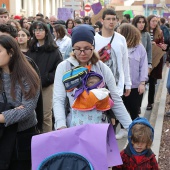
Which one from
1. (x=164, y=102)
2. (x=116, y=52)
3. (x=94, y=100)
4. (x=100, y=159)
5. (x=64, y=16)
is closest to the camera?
(x=100, y=159)

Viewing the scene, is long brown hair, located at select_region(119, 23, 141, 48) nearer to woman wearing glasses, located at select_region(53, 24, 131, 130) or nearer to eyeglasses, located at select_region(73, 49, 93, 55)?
woman wearing glasses, located at select_region(53, 24, 131, 130)

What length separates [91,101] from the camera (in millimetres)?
3404

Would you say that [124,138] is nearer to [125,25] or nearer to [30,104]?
[125,25]

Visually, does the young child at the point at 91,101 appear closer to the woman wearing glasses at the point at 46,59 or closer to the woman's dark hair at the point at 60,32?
the woman wearing glasses at the point at 46,59

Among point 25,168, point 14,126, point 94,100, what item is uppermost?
point 94,100

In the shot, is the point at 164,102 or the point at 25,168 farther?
the point at 164,102

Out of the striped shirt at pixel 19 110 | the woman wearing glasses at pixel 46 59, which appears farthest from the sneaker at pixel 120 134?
the striped shirt at pixel 19 110

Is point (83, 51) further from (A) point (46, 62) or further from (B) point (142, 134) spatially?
(A) point (46, 62)

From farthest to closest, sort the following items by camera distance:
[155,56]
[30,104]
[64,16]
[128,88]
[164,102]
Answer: [64,16] < [164,102] < [155,56] < [128,88] < [30,104]

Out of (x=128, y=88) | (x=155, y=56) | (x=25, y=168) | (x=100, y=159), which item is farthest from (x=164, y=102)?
(x=100, y=159)

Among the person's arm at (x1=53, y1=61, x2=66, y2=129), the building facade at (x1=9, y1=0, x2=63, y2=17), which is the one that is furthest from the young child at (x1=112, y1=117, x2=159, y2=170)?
the building facade at (x1=9, y1=0, x2=63, y2=17)

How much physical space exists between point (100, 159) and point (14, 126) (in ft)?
3.75

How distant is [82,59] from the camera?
3592 millimetres

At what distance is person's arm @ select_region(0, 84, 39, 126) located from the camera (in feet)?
11.6
